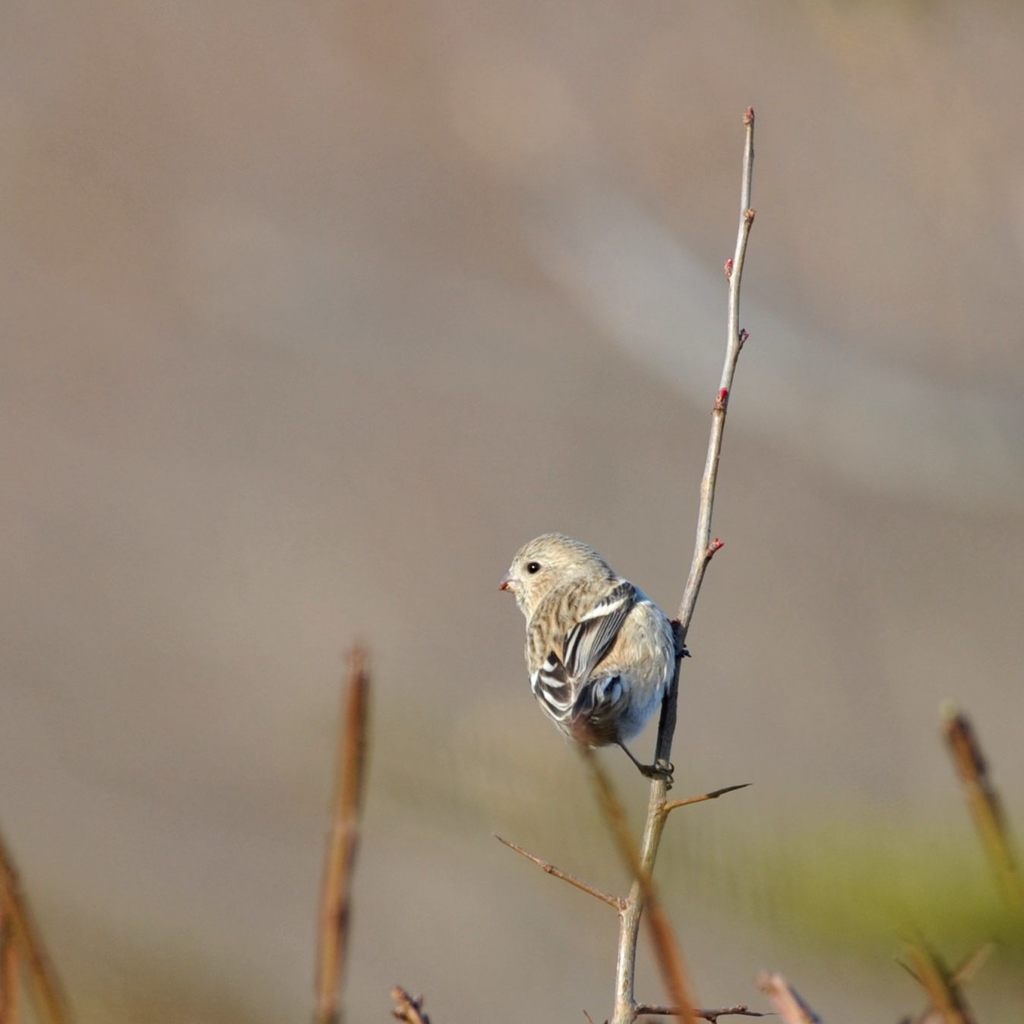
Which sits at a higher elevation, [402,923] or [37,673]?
[37,673]

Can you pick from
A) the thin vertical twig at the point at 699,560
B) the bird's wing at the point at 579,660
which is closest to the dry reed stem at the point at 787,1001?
the thin vertical twig at the point at 699,560

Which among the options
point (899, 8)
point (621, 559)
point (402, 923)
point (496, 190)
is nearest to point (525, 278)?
point (496, 190)

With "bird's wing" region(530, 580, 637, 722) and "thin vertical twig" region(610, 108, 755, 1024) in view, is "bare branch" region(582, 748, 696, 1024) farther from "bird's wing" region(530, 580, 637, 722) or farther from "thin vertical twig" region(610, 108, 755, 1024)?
"bird's wing" region(530, 580, 637, 722)

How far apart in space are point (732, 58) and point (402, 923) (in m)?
8.50

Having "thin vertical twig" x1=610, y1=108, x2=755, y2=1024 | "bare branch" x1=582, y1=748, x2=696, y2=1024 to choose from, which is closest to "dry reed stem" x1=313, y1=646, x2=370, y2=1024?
"bare branch" x1=582, y1=748, x2=696, y2=1024

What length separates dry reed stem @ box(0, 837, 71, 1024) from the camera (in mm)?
1347

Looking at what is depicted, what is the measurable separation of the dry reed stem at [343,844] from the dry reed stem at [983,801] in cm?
53

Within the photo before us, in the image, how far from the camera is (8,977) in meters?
1.57

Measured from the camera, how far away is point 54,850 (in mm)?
10438

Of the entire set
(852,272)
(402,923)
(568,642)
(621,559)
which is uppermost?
(852,272)

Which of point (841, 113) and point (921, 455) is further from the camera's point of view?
point (841, 113)

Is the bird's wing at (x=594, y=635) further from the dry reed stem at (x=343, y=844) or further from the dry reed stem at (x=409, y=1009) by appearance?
the dry reed stem at (x=343, y=844)

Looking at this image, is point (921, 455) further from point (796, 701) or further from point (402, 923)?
point (402, 923)

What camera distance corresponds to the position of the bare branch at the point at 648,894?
1210mm
